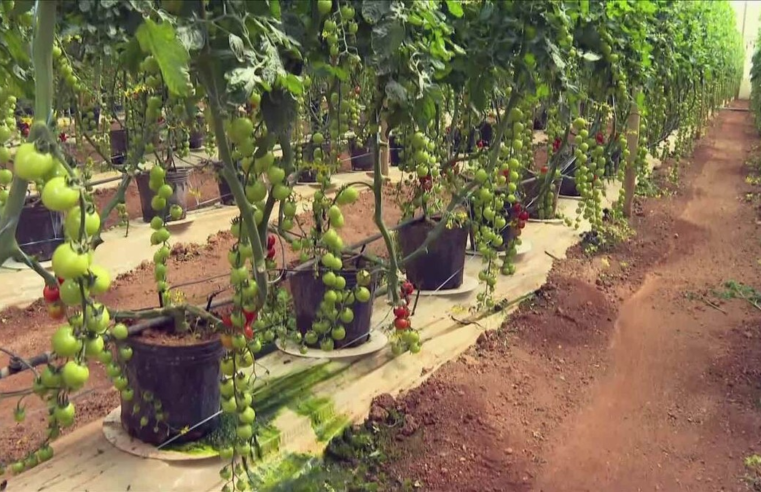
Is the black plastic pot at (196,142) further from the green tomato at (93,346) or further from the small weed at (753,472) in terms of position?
the green tomato at (93,346)

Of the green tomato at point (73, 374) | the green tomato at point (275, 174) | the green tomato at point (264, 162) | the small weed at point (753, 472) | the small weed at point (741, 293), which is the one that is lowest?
the small weed at point (753, 472)

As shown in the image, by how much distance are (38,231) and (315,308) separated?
2.39 meters

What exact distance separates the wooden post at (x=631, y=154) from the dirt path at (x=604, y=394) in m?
0.97

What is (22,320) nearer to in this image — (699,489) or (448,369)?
(448,369)

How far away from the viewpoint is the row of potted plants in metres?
0.98

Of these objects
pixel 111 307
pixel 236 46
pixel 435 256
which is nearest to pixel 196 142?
pixel 111 307

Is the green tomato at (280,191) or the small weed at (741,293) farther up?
the green tomato at (280,191)

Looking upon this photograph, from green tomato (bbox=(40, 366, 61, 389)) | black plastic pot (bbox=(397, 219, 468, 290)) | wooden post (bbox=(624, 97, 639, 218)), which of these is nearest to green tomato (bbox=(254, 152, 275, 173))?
green tomato (bbox=(40, 366, 61, 389))

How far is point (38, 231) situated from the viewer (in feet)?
14.5

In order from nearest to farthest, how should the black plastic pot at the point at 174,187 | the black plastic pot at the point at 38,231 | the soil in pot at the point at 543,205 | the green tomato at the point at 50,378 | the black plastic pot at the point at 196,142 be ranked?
the green tomato at the point at 50,378 → the black plastic pot at the point at 38,231 → the black plastic pot at the point at 174,187 → the soil in pot at the point at 543,205 → the black plastic pot at the point at 196,142

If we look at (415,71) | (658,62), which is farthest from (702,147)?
(415,71)

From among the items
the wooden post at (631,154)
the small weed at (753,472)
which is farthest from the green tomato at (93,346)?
the wooden post at (631,154)

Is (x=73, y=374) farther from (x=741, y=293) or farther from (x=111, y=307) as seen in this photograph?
(x=741, y=293)

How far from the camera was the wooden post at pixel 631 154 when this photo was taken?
17.1ft
